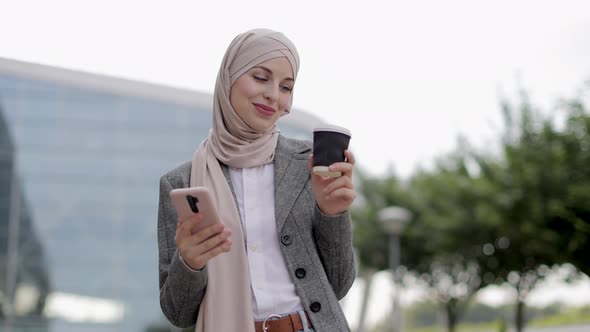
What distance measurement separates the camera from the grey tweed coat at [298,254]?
233cm

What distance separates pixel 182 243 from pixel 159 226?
37cm

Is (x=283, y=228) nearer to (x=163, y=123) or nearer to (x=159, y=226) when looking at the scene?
(x=159, y=226)

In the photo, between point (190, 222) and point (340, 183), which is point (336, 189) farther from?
point (190, 222)

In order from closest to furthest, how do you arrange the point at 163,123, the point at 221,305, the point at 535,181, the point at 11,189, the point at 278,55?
1. the point at 221,305
2. the point at 278,55
3. the point at 535,181
4. the point at 11,189
5. the point at 163,123

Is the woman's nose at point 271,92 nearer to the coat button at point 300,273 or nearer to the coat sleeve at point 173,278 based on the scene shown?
the coat sleeve at point 173,278

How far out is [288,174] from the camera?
2533 mm

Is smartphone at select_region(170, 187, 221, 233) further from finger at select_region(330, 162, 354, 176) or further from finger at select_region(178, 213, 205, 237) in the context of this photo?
finger at select_region(330, 162, 354, 176)

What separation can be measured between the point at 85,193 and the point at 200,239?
23325 mm

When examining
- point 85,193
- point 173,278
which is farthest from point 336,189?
point 85,193

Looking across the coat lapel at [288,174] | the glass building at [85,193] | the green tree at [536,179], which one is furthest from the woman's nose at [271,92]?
the glass building at [85,193]

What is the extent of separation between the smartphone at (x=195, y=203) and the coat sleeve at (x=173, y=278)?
242mm

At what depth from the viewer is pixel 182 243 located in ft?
7.07

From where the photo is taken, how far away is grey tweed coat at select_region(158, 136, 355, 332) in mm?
2328

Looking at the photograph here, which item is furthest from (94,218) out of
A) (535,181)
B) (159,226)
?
(159,226)
